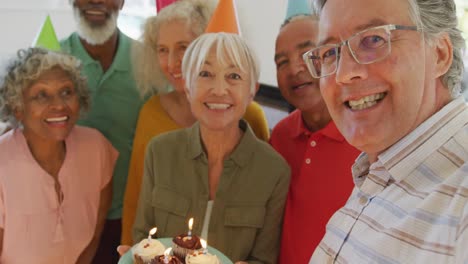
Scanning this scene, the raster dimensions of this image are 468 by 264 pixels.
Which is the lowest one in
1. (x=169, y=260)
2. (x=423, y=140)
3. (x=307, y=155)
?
(x=169, y=260)

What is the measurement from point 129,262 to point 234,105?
0.64 metres

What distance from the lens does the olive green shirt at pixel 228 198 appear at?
1576 millimetres

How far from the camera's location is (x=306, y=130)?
5.49 ft

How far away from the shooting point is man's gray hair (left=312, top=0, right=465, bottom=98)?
0.87 meters

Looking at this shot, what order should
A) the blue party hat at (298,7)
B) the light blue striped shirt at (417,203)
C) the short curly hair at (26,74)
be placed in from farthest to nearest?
the short curly hair at (26,74), the blue party hat at (298,7), the light blue striped shirt at (417,203)

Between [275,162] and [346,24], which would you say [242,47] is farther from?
[346,24]

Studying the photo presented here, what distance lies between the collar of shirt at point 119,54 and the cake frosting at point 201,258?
A: 115cm

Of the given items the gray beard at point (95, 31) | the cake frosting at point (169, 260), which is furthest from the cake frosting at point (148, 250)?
the gray beard at point (95, 31)

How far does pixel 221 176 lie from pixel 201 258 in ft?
1.04

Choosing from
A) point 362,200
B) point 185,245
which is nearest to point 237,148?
point 185,245

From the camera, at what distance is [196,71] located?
5.25ft

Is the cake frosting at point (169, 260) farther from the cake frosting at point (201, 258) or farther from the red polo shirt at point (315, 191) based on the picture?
the red polo shirt at point (315, 191)

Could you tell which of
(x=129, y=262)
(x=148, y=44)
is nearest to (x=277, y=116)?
(x=148, y=44)

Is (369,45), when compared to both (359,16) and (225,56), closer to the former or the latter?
(359,16)
